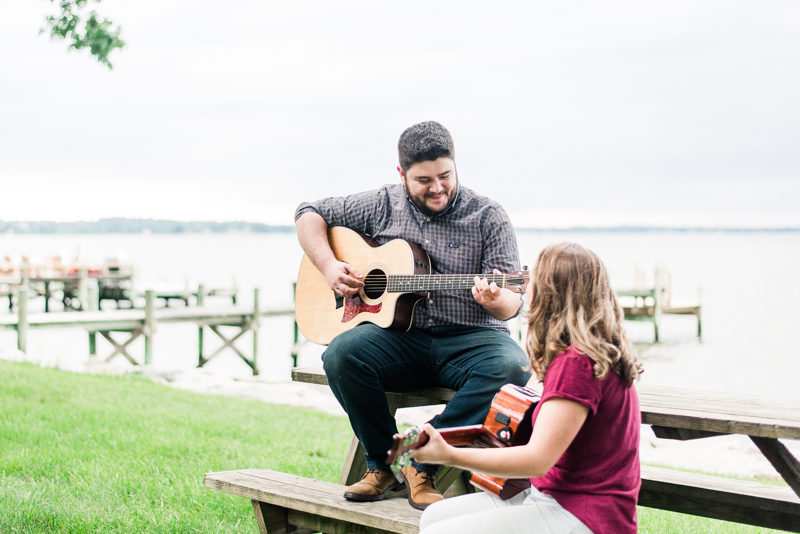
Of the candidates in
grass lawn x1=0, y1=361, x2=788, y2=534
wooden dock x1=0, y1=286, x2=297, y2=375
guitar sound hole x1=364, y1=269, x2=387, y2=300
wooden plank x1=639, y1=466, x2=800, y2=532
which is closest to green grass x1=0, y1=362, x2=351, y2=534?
grass lawn x1=0, y1=361, x2=788, y2=534

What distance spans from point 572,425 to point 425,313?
1328mm

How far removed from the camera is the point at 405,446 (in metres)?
1.68

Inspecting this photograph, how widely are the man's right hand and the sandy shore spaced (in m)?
4.04

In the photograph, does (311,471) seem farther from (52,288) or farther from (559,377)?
(52,288)

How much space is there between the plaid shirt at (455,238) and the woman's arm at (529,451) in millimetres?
1269

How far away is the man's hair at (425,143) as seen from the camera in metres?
3.07

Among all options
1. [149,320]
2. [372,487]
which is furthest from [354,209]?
[149,320]

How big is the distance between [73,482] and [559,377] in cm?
307

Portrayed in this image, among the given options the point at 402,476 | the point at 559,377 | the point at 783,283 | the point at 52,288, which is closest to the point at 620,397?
the point at 559,377

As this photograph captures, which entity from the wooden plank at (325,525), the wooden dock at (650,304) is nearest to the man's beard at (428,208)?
the wooden plank at (325,525)

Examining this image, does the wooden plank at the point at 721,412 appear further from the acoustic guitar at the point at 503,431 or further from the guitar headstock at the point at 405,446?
the guitar headstock at the point at 405,446

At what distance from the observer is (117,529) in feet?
10.4

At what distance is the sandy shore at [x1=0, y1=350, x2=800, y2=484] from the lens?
22.0 ft

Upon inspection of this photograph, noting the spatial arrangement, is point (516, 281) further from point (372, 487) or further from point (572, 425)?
point (572, 425)
